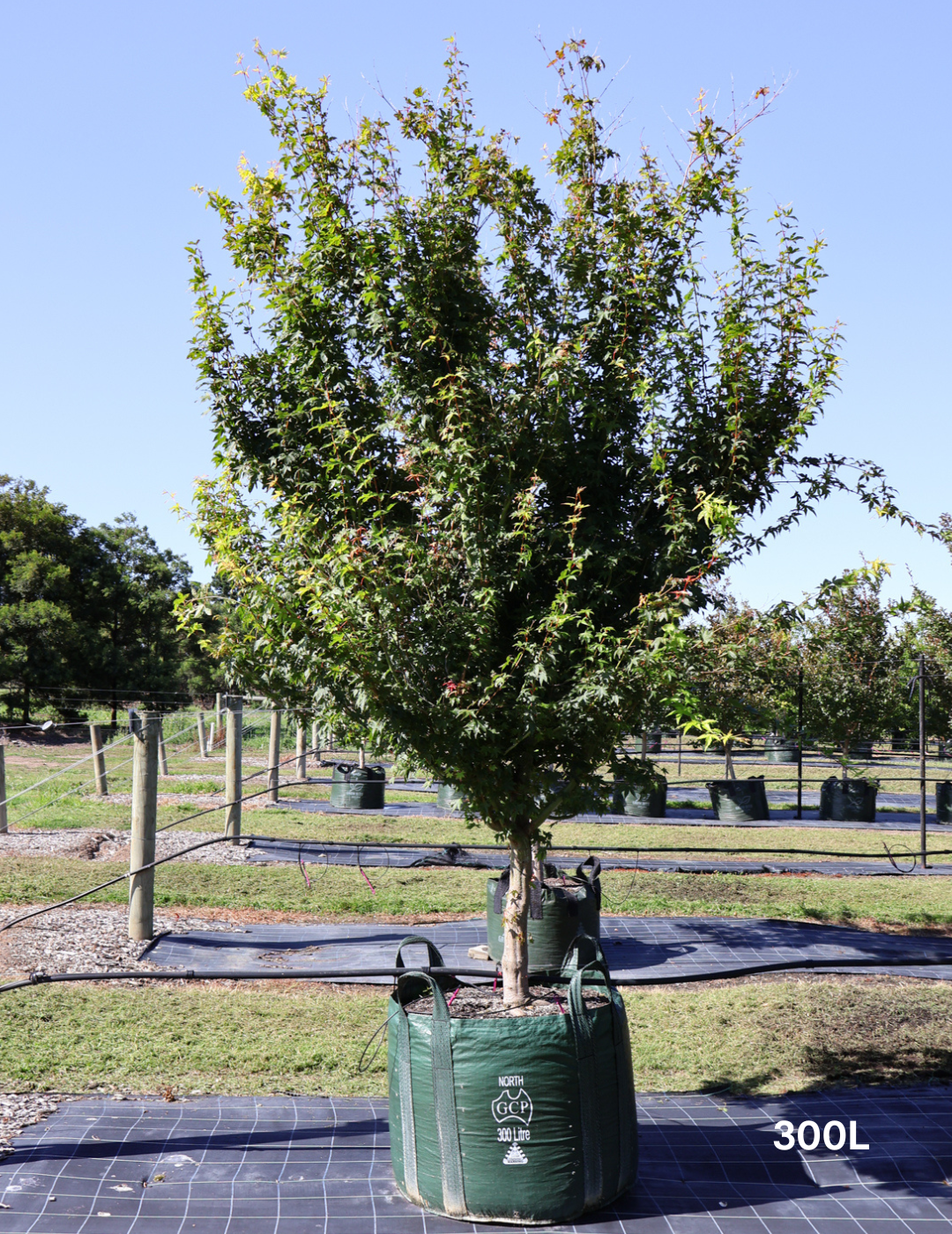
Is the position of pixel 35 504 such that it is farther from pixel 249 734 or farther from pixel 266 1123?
pixel 266 1123

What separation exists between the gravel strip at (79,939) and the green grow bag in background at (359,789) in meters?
8.91

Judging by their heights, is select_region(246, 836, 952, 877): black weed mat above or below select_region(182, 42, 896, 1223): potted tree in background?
below

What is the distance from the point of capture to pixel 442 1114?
448 centimetres

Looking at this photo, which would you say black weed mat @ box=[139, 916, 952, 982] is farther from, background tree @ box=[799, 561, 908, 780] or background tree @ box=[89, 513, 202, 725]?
background tree @ box=[89, 513, 202, 725]

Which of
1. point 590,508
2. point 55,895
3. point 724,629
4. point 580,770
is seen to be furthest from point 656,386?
point 55,895

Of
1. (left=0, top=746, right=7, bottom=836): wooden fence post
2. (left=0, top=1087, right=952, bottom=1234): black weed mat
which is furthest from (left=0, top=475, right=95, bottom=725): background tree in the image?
(left=0, top=1087, right=952, bottom=1234): black weed mat

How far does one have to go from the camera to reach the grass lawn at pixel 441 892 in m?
11.2

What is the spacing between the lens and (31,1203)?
441 centimetres

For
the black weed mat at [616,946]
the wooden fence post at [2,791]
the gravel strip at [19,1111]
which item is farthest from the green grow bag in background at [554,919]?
the wooden fence post at [2,791]

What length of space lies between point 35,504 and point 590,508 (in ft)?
112

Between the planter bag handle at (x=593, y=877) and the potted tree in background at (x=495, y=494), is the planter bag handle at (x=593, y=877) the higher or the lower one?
the lower one

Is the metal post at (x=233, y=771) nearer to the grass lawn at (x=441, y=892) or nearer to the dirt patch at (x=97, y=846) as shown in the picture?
the dirt patch at (x=97, y=846)

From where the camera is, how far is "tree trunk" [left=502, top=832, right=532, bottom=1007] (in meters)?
5.36

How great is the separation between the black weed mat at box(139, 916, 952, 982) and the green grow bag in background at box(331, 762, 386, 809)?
928 centimetres
